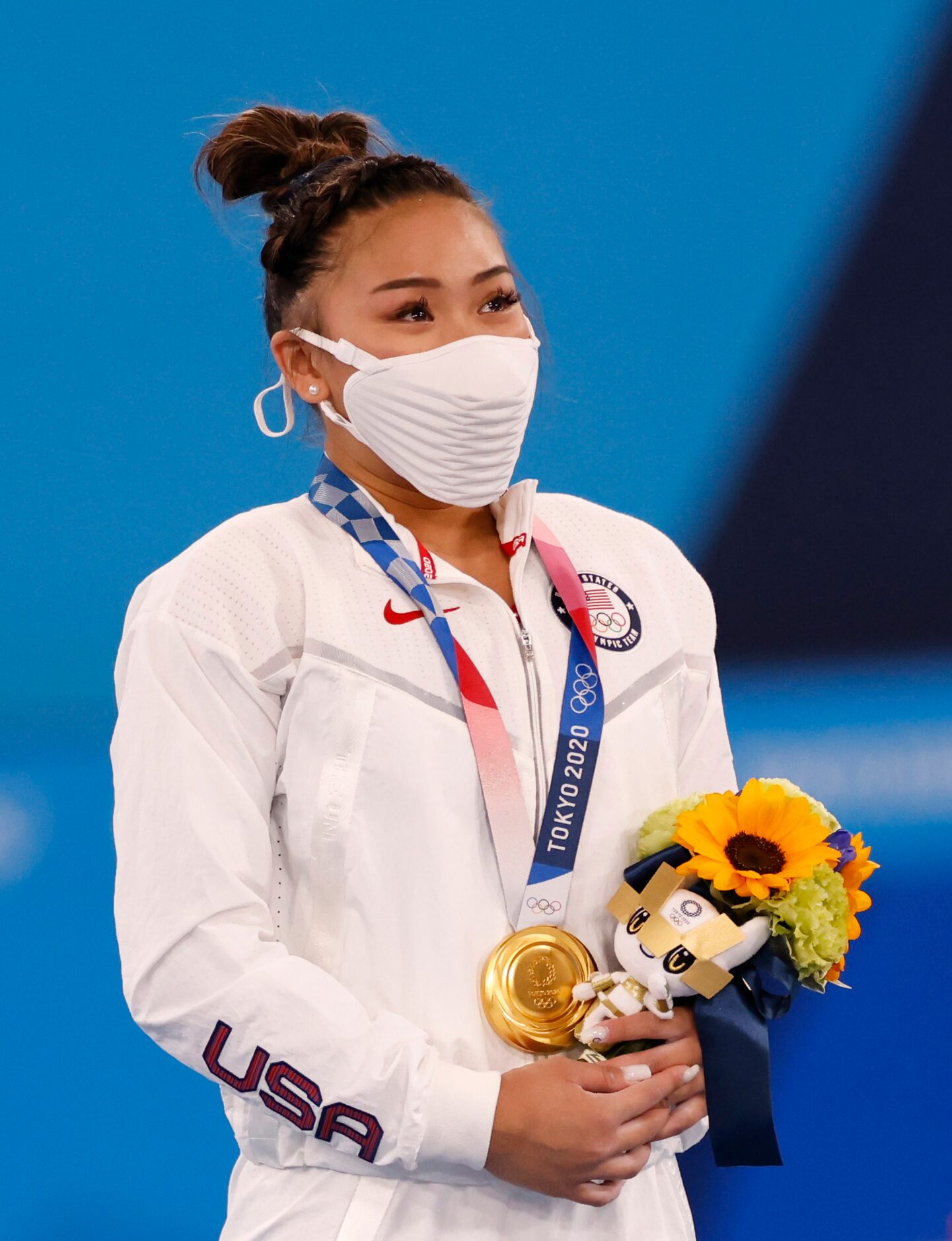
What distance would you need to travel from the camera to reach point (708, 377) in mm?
3119

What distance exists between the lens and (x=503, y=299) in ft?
6.35

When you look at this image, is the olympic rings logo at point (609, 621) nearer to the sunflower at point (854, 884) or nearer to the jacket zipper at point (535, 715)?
the jacket zipper at point (535, 715)

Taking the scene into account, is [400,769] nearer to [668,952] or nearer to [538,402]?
[668,952]

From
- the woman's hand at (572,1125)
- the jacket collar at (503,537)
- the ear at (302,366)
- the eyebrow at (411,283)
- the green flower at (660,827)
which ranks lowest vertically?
the woman's hand at (572,1125)

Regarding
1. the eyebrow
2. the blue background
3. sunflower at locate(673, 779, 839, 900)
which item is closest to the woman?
the eyebrow

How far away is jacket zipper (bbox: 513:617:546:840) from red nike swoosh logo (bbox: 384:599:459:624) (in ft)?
0.47

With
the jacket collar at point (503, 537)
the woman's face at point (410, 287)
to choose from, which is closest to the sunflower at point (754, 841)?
the jacket collar at point (503, 537)

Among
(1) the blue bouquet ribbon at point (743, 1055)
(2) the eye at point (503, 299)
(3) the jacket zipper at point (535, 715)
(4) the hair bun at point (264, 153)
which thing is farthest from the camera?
(4) the hair bun at point (264, 153)

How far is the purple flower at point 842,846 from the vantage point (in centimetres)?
176

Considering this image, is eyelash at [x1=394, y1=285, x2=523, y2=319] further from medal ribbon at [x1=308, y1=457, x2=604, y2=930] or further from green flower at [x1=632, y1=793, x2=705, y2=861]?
green flower at [x1=632, y1=793, x2=705, y2=861]

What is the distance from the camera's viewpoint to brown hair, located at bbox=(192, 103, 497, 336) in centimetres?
193

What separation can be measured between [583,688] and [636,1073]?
47 cm

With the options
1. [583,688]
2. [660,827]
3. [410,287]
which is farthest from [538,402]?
[660,827]

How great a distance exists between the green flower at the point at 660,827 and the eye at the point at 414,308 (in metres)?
0.70
